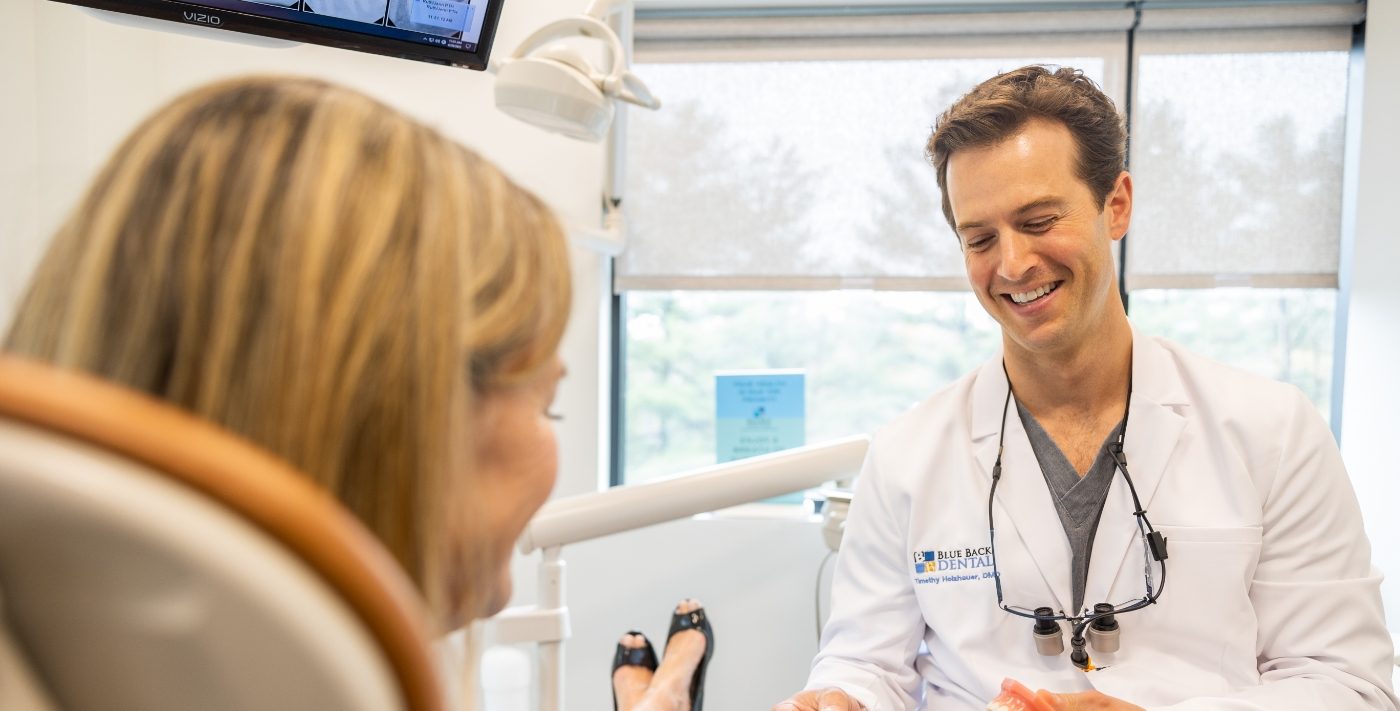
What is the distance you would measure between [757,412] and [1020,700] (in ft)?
4.48

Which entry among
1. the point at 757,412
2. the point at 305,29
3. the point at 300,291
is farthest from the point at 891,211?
the point at 300,291

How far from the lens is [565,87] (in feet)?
4.75

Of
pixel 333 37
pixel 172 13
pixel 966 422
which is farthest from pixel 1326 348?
pixel 172 13

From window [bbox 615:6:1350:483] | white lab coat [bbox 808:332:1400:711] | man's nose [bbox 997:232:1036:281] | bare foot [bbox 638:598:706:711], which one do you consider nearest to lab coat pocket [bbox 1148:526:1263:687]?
white lab coat [bbox 808:332:1400:711]

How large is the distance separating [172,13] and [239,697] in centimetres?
130

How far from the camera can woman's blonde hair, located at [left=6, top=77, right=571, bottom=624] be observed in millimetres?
404

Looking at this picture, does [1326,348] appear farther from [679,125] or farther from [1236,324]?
[679,125]

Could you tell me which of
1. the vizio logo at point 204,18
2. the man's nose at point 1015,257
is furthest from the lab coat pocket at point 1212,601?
the vizio logo at point 204,18

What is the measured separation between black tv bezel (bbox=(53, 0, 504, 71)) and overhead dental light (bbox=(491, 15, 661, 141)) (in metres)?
0.06

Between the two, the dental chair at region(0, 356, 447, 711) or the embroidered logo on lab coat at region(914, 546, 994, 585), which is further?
the embroidered logo on lab coat at region(914, 546, 994, 585)

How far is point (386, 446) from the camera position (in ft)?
1.39

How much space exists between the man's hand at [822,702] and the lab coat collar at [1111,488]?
0.28 meters

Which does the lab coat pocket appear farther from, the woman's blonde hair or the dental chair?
the dental chair

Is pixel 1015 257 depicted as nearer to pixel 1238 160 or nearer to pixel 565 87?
pixel 565 87
